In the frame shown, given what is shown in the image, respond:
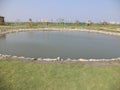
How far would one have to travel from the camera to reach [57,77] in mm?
11914

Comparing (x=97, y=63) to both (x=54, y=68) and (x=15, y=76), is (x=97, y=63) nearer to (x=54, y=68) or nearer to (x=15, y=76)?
(x=54, y=68)

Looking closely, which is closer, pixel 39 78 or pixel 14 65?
pixel 39 78

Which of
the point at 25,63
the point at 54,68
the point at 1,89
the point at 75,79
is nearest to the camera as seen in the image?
the point at 1,89

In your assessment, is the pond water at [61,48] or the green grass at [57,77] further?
→ the pond water at [61,48]

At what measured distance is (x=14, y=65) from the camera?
13492mm

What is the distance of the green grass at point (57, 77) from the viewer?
1115 centimetres

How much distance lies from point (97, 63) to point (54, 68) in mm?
3338

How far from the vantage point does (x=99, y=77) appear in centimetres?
1201

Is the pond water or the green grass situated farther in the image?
the pond water

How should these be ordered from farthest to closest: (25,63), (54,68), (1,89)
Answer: (25,63) → (54,68) → (1,89)

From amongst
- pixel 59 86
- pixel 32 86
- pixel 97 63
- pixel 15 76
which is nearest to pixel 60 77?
pixel 59 86

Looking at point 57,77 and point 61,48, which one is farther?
point 61,48

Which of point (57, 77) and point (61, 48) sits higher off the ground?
point (61, 48)

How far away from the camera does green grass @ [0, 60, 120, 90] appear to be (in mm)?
11148
